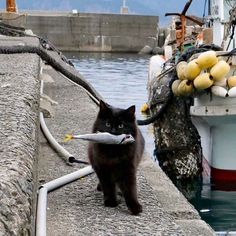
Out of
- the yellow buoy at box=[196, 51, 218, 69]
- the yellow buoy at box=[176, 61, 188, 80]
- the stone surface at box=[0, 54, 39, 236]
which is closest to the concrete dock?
the stone surface at box=[0, 54, 39, 236]

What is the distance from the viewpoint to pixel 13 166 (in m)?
2.40

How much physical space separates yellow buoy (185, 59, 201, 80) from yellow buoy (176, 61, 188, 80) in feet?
0.56

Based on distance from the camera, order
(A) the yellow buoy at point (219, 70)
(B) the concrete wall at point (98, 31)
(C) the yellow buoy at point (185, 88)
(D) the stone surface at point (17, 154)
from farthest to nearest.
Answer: (B) the concrete wall at point (98, 31) < (C) the yellow buoy at point (185, 88) < (A) the yellow buoy at point (219, 70) < (D) the stone surface at point (17, 154)

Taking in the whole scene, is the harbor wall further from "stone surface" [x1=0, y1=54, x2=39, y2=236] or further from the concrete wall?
the concrete wall

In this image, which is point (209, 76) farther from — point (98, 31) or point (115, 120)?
point (98, 31)

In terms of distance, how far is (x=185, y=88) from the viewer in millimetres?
7957

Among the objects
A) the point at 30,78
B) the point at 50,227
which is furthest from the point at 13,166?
the point at 30,78

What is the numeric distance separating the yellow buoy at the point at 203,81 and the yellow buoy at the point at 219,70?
6 centimetres

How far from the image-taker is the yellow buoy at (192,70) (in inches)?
297

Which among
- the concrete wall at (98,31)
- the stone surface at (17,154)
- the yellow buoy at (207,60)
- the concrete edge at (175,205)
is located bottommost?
the concrete wall at (98,31)

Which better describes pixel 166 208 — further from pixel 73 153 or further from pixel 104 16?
pixel 104 16

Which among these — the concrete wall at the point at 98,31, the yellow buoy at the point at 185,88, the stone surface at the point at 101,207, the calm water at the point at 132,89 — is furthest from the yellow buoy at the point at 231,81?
the concrete wall at the point at 98,31

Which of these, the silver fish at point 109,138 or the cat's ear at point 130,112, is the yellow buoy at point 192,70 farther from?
the silver fish at point 109,138

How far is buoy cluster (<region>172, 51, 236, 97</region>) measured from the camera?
24.6 ft
